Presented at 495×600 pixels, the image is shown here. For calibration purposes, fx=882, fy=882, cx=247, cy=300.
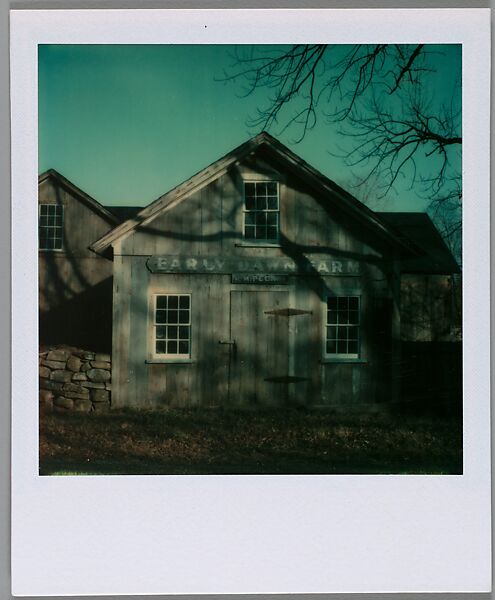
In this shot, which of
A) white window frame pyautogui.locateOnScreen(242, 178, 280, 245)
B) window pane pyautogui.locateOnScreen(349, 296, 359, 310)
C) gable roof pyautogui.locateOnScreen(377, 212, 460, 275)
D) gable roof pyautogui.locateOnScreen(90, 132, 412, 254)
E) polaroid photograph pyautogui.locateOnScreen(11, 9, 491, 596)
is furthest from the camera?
white window frame pyautogui.locateOnScreen(242, 178, 280, 245)

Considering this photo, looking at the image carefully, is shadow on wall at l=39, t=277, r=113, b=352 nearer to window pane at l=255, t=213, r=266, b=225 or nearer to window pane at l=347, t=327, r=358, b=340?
window pane at l=255, t=213, r=266, b=225

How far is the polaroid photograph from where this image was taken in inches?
396

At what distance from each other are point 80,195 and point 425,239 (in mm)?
4811

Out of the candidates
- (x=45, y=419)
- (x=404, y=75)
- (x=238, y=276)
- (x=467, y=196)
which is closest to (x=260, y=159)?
(x=238, y=276)

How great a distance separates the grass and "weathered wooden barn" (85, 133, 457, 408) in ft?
1.73

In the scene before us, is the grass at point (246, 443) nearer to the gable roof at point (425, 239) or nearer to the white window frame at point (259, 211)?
the gable roof at point (425, 239)

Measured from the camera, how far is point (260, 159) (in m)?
12.6

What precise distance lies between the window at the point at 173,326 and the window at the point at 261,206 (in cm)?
143

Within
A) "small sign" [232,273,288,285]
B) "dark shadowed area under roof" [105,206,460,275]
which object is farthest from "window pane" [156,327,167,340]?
"dark shadowed area under roof" [105,206,460,275]

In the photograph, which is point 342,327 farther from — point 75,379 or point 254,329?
point 75,379

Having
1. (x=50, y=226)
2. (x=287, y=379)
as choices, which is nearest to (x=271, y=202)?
(x=287, y=379)

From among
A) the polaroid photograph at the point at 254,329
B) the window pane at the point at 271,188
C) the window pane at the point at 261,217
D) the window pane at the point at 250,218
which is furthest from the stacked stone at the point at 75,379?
the window pane at the point at 271,188

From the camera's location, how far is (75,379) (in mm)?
11750

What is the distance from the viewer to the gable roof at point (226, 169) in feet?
39.8
